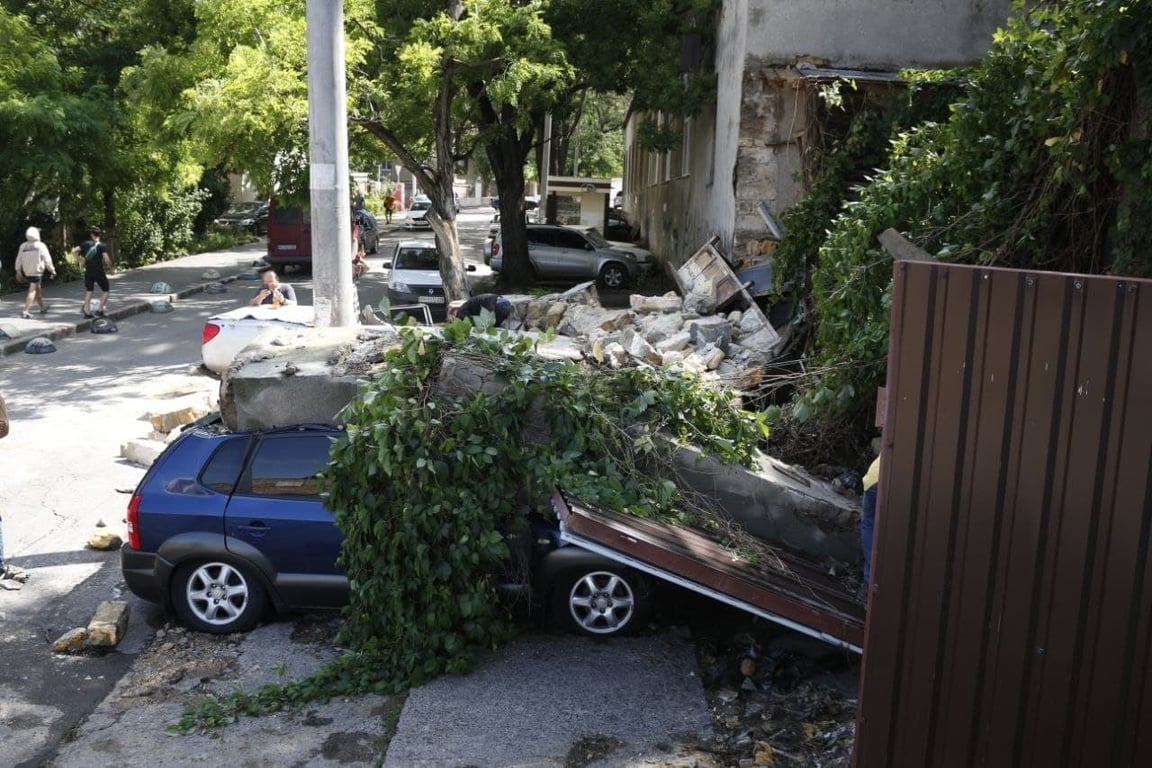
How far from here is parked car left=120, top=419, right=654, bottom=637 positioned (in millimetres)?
6652

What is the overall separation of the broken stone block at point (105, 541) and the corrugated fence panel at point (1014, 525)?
694 centimetres

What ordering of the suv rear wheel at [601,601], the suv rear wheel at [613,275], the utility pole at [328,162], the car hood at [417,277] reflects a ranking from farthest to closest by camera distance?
the suv rear wheel at [613,275] → the car hood at [417,277] → the utility pole at [328,162] → the suv rear wheel at [601,601]

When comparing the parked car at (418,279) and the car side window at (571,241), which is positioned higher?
the car side window at (571,241)

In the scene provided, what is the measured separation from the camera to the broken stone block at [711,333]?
38.1 ft

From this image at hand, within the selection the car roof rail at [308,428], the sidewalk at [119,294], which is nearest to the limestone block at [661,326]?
the car roof rail at [308,428]

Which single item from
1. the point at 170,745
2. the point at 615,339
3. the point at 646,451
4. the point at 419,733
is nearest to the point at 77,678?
the point at 170,745

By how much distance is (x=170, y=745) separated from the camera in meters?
5.53

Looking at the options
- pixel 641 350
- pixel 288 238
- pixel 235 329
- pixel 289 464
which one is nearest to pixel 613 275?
pixel 288 238

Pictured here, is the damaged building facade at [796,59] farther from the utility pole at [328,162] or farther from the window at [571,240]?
the window at [571,240]

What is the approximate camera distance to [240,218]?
42.2 meters

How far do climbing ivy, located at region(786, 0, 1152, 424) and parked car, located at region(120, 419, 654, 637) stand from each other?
2227mm

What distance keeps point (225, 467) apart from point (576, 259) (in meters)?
19.2

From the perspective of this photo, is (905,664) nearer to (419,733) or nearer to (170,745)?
(419,733)

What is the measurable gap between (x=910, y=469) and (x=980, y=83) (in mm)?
Answer: 5283
